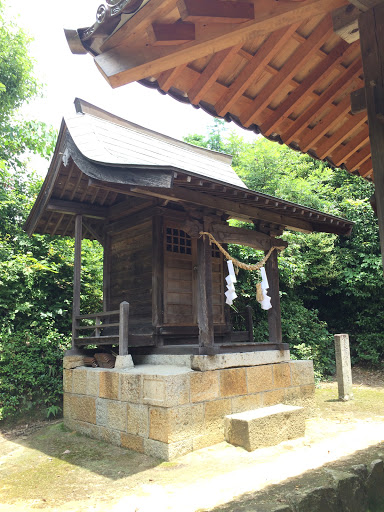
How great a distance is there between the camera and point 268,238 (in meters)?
7.73

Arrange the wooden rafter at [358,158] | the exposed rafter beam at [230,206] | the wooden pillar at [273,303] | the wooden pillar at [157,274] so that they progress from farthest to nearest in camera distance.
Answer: the wooden pillar at [273,303] < the wooden pillar at [157,274] < the exposed rafter beam at [230,206] < the wooden rafter at [358,158]

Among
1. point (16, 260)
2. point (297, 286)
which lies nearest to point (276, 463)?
point (16, 260)

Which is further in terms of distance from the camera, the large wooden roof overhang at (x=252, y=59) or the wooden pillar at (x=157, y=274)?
the wooden pillar at (x=157, y=274)

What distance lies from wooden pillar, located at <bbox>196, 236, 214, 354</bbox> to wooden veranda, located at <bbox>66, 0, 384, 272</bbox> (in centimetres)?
315

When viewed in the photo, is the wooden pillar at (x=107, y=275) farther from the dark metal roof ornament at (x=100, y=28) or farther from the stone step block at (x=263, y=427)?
the dark metal roof ornament at (x=100, y=28)

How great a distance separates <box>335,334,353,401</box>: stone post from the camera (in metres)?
8.78

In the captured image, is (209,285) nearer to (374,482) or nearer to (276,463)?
(276,463)

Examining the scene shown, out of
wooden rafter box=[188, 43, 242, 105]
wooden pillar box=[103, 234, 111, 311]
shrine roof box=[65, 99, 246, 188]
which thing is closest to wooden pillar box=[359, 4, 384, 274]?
wooden rafter box=[188, 43, 242, 105]

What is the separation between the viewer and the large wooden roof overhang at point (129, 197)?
5.48 m

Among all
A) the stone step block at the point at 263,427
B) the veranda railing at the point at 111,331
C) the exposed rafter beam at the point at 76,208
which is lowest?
the stone step block at the point at 263,427

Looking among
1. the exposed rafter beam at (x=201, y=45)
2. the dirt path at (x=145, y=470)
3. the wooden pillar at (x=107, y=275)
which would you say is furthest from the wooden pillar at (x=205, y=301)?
the exposed rafter beam at (x=201, y=45)

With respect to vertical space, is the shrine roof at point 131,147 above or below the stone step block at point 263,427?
above

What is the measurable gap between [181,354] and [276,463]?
88.3 inches

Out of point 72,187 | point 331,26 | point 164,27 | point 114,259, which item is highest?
point 72,187
